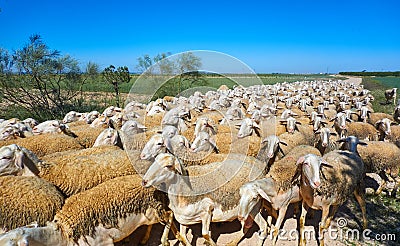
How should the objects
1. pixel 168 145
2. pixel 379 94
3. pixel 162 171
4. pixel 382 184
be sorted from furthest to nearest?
pixel 379 94 → pixel 382 184 → pixel 168 145 → pixel 162 171

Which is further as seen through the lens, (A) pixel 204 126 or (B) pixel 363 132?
(B) pixel 363 132

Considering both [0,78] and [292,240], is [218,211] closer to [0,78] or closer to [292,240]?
[292,240]

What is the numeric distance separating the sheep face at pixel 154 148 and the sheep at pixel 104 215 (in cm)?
65

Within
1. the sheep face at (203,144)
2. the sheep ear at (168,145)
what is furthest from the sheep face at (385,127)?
the sheep ear at (168,145)

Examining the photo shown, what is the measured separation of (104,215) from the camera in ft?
12.5

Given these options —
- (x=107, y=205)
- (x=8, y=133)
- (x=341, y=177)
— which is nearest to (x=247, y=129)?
(x=341, y=177)

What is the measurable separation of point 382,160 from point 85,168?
19.7 ft

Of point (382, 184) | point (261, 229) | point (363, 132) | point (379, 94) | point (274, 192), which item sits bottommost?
point (379, 94)

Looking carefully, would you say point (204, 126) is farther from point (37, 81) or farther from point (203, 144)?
point (37, 81)

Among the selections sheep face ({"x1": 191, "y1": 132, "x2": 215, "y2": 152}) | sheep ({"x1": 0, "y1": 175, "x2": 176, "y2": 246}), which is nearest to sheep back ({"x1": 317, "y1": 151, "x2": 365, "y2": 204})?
sheep face ({"x1": 191, "y1": 132, "x2": 215, "y2": 152})

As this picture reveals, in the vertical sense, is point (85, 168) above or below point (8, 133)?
below

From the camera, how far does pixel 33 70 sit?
44.8ft

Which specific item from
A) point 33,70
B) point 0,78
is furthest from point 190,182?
point 0,78

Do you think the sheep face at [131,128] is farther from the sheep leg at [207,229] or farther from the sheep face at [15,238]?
the sheep face at [15,238]
